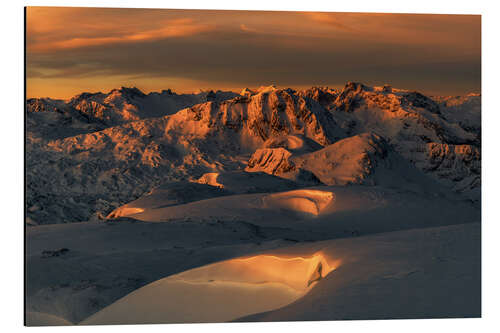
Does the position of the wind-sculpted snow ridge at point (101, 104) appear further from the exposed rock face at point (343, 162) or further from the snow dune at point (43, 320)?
the exposed rock face at point (343, 162)

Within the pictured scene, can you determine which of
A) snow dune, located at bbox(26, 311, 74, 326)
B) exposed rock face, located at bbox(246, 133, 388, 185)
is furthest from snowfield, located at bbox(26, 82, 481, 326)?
exposed rock face, located at bbox(246, 133, 388, 185)

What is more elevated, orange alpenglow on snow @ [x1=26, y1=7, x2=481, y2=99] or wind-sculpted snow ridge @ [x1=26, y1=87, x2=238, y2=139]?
orange alpenglow on snow @ [x1=26, y1=7, x2=481, y2=99]

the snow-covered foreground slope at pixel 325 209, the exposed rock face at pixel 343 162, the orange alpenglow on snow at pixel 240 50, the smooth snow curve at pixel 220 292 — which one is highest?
the orange alpenglow on snow at pixel 240 50

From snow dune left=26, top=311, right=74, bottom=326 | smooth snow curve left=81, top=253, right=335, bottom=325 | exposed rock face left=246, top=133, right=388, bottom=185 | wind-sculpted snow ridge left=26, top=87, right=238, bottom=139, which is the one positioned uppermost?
wind-sculpted snow ridge left=26, top=87, right=238, bottom=139

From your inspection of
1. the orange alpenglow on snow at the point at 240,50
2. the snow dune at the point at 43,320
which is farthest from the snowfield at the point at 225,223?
the orange alpenglow on snow at the point at 240,50

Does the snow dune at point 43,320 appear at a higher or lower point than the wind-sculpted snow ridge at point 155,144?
lower

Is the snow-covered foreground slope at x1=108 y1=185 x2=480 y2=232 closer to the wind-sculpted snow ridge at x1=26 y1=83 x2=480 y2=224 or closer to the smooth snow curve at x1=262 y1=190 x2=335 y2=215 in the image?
the smooth snow curve at x1=262 y1=190 x2=335 y2=215
